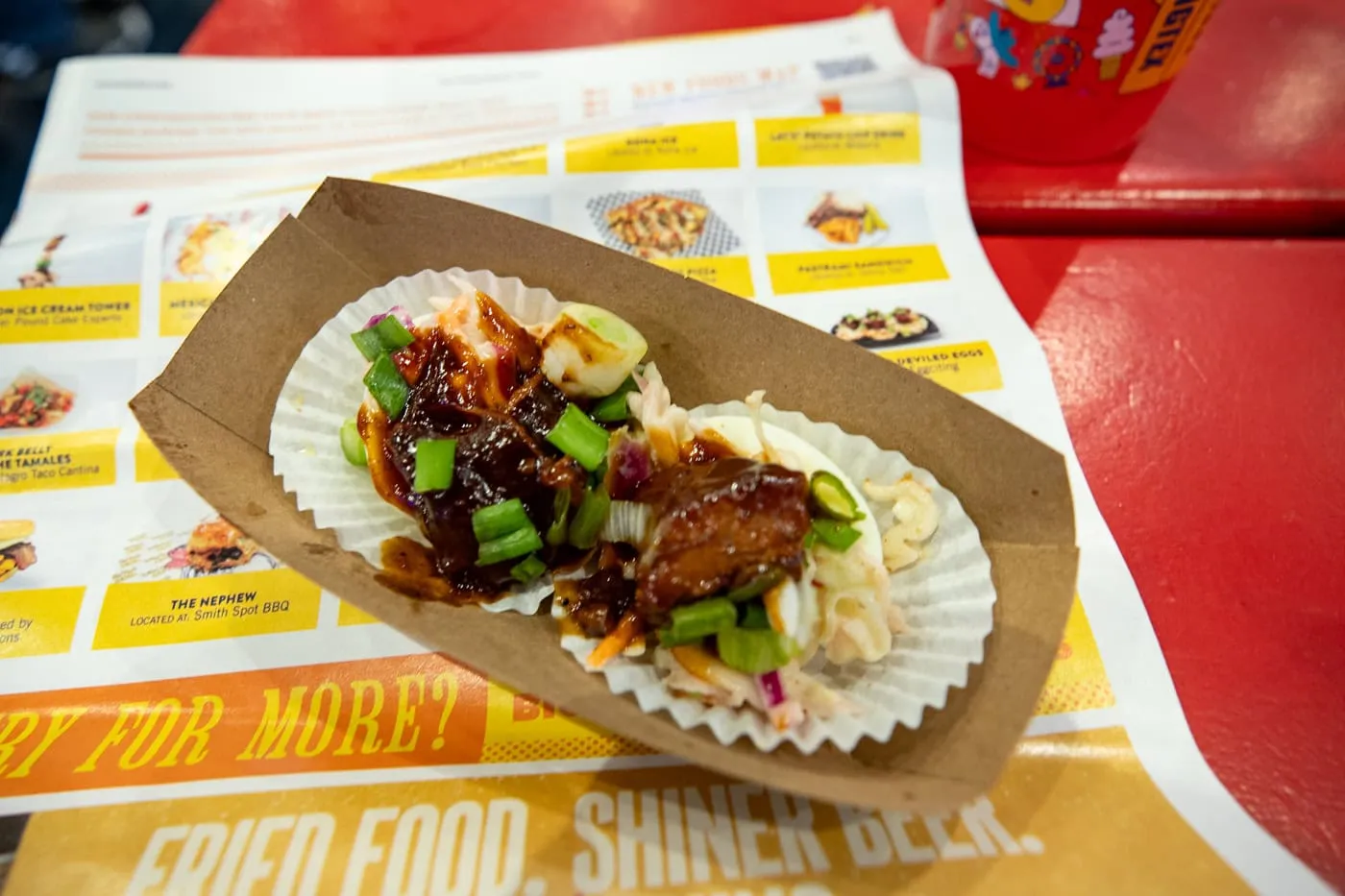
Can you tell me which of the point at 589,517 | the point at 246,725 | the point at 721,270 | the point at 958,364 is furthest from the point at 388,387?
the point at 958,364

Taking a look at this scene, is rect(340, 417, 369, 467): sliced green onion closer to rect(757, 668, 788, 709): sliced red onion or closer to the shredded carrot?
the shredded carrot

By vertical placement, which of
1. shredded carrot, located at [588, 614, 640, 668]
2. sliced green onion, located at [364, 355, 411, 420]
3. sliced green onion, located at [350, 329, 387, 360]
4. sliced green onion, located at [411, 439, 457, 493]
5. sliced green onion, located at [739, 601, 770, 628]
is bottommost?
shredded carrot, located at [588, 614, 640, 668]

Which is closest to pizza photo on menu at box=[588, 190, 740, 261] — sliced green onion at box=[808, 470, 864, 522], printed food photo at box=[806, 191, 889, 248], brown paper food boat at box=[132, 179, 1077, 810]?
printed food photo at box=[806, 191, 889, 248]

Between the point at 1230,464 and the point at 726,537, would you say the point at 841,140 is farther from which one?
the point at 726,537

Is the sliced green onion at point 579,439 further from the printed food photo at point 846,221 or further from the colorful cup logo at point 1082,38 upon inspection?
the colorful cup logo at point 1082,38

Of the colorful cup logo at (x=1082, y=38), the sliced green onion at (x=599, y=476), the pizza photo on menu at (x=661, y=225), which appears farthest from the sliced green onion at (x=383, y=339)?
the colorful cup logo at (x=1082, y=38)

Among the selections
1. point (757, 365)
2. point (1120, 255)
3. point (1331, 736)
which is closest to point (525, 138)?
point (757, 365)

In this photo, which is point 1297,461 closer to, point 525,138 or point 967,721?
point 967,721
